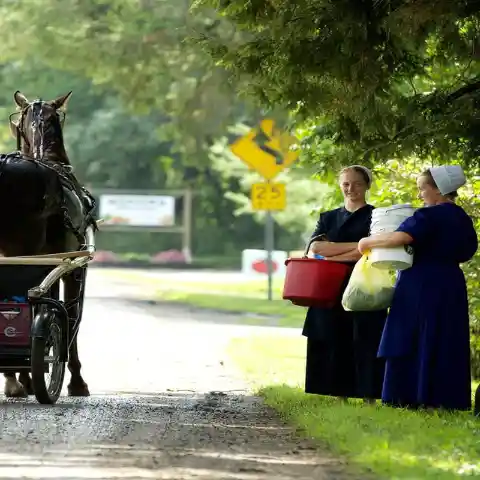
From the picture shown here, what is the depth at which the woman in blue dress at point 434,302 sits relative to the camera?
10875 millimetres

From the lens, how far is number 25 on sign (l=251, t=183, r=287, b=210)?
2934 centimetres

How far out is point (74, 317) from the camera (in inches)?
506

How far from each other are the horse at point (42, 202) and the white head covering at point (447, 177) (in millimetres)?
3225

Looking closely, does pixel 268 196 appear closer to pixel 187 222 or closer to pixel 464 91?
pixel 464 91

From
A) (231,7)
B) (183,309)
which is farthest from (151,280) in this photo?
→ (231,7)

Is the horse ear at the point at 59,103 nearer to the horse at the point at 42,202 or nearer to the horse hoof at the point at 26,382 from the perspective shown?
the horse at the point at 42,202

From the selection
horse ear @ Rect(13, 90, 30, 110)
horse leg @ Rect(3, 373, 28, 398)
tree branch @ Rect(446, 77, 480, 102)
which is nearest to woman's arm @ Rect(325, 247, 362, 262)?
tree branch @ Rect(446, 77, 480, 102)

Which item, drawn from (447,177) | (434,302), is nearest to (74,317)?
(434,302)

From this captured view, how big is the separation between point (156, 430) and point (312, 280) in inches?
76.9


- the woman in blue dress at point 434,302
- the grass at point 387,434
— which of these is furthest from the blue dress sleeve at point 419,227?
the grass at point 387,434

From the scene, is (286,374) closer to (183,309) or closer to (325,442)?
(325,442)

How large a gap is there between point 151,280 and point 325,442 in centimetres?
3534

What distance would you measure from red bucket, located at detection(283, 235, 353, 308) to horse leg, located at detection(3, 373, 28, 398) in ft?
8.43

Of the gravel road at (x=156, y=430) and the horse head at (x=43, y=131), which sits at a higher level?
the horse head at (x=43, y=131)
